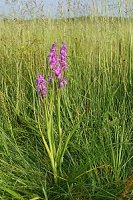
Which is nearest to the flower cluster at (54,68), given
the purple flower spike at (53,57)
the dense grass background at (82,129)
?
the purple flower spike at (53,57)

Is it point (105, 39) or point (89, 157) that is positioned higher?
point (105, 39)

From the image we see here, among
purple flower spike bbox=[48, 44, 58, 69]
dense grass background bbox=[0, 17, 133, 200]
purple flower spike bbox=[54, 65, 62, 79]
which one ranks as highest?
purple flower spike bbox=[48, 44, 58, 69]

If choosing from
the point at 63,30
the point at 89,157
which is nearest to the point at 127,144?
the point at 89,157

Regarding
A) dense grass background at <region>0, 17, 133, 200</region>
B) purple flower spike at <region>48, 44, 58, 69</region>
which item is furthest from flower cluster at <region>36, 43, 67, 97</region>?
dense grass background at <region>0, 17, 133, 200</region>

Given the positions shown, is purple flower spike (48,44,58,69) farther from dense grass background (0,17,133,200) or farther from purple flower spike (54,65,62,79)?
dense grass background (0,17,133,200)

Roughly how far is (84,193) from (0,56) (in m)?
2.47

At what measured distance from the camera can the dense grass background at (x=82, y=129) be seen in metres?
2.01

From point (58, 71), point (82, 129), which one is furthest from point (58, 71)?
point (82, 129)

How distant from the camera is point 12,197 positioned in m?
1.97

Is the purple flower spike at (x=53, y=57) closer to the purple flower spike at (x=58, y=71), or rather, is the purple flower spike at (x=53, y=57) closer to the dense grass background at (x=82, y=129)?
the purple flower spike at (x=58, y=71)

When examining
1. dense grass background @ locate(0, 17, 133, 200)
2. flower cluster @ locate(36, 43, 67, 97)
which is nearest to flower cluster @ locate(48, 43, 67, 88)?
flower cluster @ locate(36, 43, 67, 97)

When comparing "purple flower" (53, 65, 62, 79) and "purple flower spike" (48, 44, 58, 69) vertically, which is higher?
"purple flower spike" (48, 44, 58, 69)

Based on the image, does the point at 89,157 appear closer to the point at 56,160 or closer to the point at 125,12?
the point at 56,160

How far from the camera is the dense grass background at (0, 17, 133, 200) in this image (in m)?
2.01
